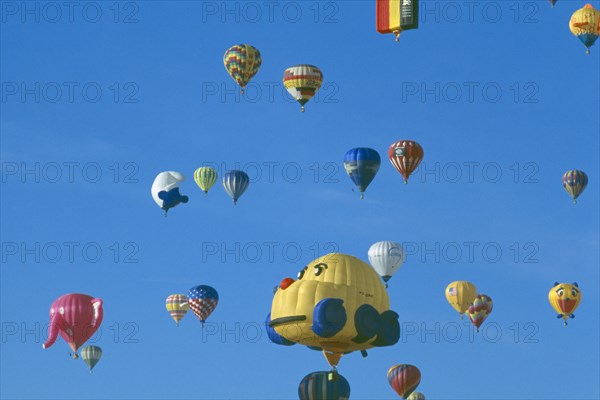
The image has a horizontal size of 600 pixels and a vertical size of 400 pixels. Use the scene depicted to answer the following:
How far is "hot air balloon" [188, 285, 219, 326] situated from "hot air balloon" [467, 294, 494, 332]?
13.3 meters

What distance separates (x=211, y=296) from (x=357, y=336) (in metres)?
31.9

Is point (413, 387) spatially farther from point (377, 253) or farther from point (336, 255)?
point (336, 255)

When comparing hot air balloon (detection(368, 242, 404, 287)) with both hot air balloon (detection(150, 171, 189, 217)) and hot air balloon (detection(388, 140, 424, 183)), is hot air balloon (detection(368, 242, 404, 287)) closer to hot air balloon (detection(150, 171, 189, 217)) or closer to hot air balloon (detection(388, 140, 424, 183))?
hot air balloon (detection(388, 140, 424, 183))

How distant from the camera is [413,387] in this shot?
78312 mm

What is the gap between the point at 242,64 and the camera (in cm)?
8512

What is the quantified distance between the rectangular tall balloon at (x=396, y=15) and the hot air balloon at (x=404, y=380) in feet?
62.5

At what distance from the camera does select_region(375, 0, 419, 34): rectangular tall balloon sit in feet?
208

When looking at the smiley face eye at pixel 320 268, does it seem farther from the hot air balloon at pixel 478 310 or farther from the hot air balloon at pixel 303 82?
the hot air balloon at pixel 478 310

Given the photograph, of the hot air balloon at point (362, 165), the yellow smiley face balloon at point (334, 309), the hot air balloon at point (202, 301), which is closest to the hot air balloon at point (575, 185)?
the hot air balloon at point (362, 165)

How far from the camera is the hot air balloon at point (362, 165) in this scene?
78625mm

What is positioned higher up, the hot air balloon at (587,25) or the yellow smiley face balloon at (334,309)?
the hot air balloon at (587,25)

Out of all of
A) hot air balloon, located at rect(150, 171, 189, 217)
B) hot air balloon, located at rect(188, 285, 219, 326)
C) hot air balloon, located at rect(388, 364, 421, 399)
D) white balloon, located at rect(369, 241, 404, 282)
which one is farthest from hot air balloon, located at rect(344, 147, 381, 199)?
hot air balloon, located at rect(188, 285, 219, 326)

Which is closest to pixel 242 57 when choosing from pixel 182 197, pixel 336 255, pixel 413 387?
pixel 182 197

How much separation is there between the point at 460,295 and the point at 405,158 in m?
11.8
